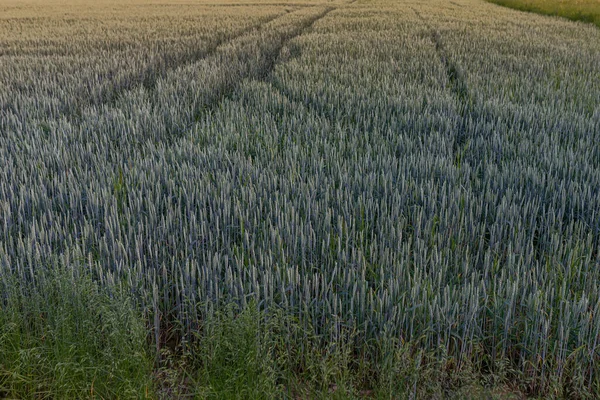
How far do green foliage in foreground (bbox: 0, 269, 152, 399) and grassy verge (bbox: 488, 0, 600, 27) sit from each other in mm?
15506

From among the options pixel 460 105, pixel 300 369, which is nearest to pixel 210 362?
pixel 300 369

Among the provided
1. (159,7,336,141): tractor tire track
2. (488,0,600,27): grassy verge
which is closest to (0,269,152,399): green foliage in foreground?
(159,7,336,141): tractor tire track

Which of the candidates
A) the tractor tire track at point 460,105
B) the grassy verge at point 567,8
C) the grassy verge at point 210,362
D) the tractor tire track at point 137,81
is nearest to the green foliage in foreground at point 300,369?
the grassy verge at point 210,362

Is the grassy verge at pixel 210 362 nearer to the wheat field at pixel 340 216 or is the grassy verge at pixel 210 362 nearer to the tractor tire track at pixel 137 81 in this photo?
the wheat field at pixel 340 216

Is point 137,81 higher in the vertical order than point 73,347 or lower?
lower

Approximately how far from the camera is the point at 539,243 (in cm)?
260

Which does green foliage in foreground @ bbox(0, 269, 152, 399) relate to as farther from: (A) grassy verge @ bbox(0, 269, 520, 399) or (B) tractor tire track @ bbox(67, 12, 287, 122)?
(B) tractor tire track @ bbox(67, 12, 287, 122)

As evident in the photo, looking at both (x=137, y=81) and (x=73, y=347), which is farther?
(x=137, y=81)

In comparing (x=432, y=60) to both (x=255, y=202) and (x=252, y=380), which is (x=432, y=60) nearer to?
(x=255, y=202)

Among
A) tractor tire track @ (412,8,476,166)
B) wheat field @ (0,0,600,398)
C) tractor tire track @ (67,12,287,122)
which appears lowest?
tractor tire track @ (67,12,287,122)

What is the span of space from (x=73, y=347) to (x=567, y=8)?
20.3m

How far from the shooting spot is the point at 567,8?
18.6 meters

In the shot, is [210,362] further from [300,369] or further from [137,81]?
[137,81]

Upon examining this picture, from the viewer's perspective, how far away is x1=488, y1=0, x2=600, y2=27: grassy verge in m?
16.0
